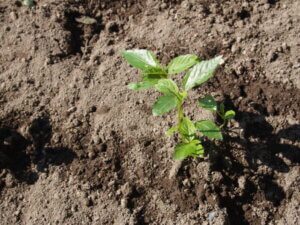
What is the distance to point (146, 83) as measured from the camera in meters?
1.73

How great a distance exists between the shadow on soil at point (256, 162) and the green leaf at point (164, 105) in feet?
1.78

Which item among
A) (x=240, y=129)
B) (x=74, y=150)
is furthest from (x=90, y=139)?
(x=240, y=129)

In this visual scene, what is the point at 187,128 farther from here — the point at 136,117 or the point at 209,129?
the point at 136,117

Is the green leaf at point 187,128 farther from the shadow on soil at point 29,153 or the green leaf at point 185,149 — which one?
the shadow on soil at point 29,153

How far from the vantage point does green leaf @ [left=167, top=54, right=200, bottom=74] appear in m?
1.73

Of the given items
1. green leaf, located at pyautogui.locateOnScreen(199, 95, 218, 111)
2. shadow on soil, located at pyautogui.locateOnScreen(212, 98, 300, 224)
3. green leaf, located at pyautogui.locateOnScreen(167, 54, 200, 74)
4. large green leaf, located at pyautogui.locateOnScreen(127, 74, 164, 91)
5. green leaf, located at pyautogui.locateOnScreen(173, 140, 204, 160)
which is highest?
green leaf, located at pyautogui.locateOnScreen(167, 54, 200, 74)

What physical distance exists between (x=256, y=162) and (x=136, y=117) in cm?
72

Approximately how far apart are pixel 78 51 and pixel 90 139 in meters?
0.68

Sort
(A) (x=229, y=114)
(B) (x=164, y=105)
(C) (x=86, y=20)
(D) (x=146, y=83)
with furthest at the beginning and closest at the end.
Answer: (C) (x=86, y=20) < (A) (x=229, y=114) < (D) (x=146, y=83) < (B) (x=164, y=105)

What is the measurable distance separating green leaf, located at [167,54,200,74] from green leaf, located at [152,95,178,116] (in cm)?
16

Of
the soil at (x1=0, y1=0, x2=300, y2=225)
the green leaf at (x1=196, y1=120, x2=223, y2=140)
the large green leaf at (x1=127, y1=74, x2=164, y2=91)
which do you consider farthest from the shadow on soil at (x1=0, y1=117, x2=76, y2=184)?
the green leaf at (x1=196, y1=120, x2=223, y2=140)

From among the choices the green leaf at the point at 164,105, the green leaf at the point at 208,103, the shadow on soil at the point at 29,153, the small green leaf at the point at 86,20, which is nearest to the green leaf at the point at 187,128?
the green leaf at the point at 208,103

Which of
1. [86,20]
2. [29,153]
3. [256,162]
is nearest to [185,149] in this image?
[256,162]

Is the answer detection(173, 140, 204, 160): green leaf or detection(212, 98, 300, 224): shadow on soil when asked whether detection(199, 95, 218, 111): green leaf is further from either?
detection(212, 98, 300, 224): shadow on soil
